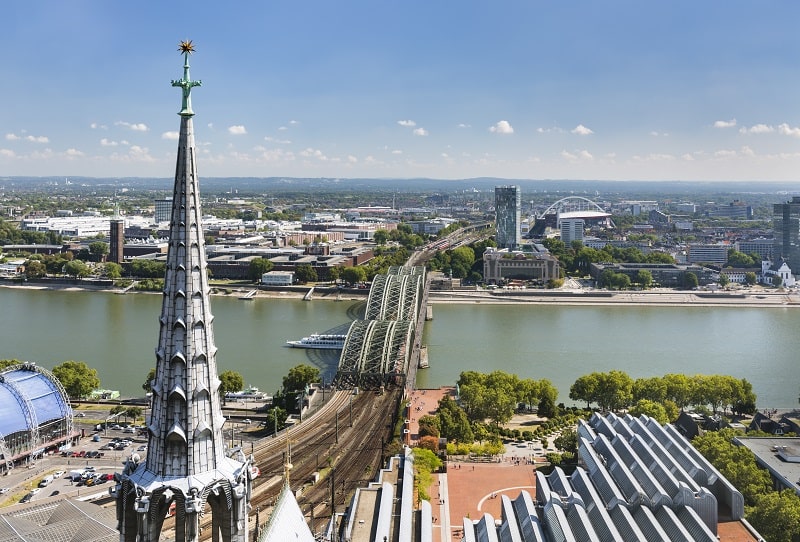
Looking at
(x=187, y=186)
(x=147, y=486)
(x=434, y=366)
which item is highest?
(x=187, y=186)

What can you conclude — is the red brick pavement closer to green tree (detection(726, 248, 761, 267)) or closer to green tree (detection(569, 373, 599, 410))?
green tree (detection(569, 373, 599, 410))

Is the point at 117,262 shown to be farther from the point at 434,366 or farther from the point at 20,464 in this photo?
the point at 20,464

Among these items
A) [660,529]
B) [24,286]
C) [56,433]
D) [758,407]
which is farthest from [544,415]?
[24,286]

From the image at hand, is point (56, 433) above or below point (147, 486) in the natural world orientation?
below

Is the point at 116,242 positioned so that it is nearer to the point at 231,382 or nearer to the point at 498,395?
the point at 231,382

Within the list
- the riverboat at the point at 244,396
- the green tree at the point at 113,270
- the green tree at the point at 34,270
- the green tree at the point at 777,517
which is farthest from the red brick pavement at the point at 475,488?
the green tree at the point at 34,270

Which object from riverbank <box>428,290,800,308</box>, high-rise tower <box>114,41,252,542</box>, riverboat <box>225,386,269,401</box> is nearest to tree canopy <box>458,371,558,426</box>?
riverboat <box>225,386,269,401</box>
